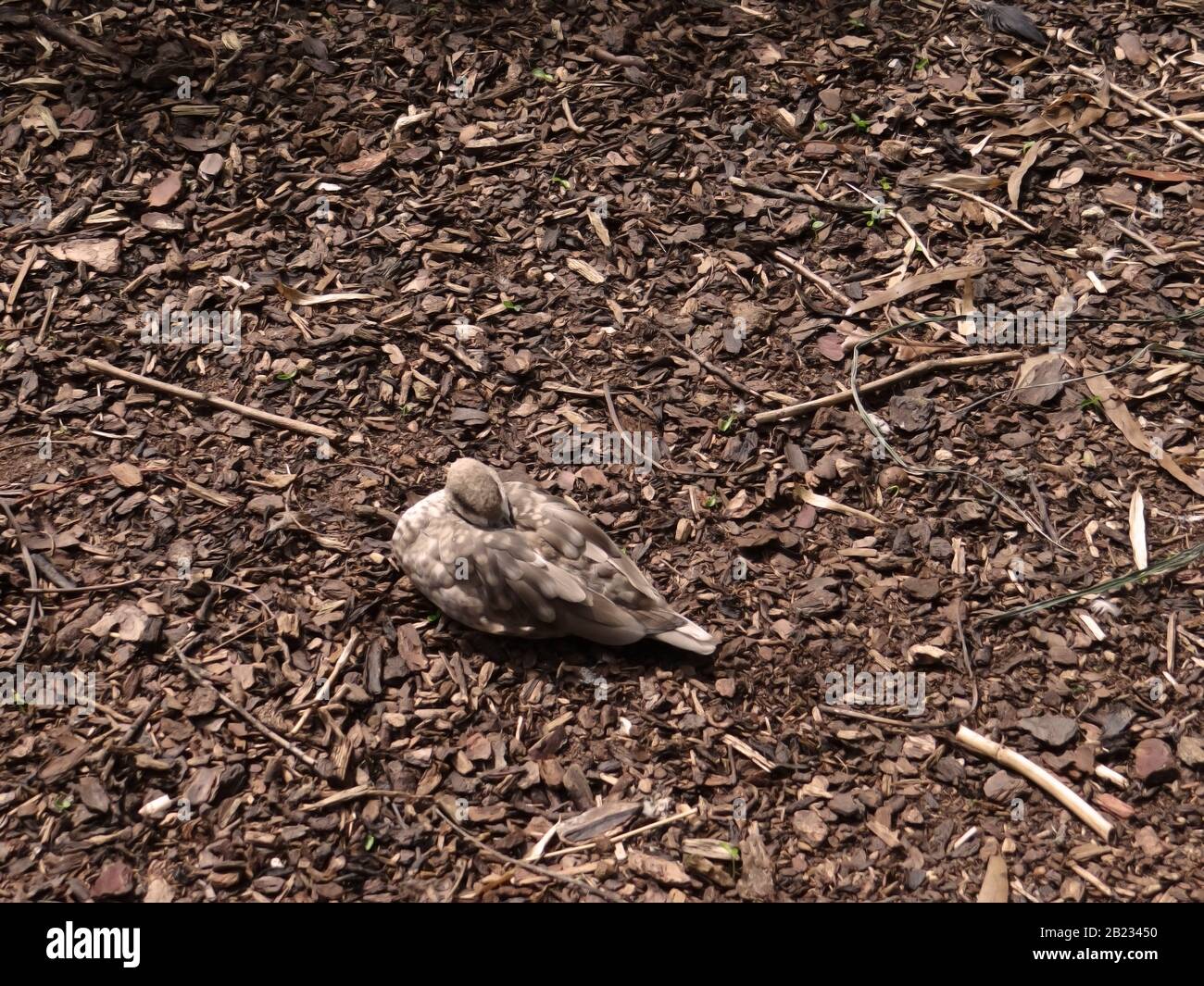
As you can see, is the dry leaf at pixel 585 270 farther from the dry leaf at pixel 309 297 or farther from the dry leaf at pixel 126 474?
the dry leaf at pixel 126 474

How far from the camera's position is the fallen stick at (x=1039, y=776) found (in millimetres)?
3961

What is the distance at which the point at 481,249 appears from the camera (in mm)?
5668

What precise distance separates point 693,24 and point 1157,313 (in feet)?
10.5

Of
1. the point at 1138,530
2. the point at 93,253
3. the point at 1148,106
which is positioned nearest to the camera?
the point at 1138,530

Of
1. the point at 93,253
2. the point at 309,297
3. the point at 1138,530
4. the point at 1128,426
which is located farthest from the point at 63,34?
the point at 1138,530

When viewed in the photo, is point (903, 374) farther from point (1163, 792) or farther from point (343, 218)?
point (343, 218)

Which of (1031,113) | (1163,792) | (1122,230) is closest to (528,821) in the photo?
(1163,792)

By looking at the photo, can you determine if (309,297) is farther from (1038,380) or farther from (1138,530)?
(1138,530)

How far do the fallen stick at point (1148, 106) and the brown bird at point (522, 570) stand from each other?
4.15 m

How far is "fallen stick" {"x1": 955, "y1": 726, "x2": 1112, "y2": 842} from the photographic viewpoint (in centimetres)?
396

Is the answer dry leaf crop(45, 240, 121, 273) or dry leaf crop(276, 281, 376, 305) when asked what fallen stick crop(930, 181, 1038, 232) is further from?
dry leaf crop(45, 240, 121, 273)

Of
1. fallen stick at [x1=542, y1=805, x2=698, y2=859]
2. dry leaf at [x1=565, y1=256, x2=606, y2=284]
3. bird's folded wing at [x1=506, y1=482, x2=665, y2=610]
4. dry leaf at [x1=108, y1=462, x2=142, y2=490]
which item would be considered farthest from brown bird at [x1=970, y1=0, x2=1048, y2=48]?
dry leaf at [x1=108, y1=462, x2=142, y2=490]

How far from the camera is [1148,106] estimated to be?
20.0ft

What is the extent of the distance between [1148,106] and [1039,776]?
4094 millimetres
